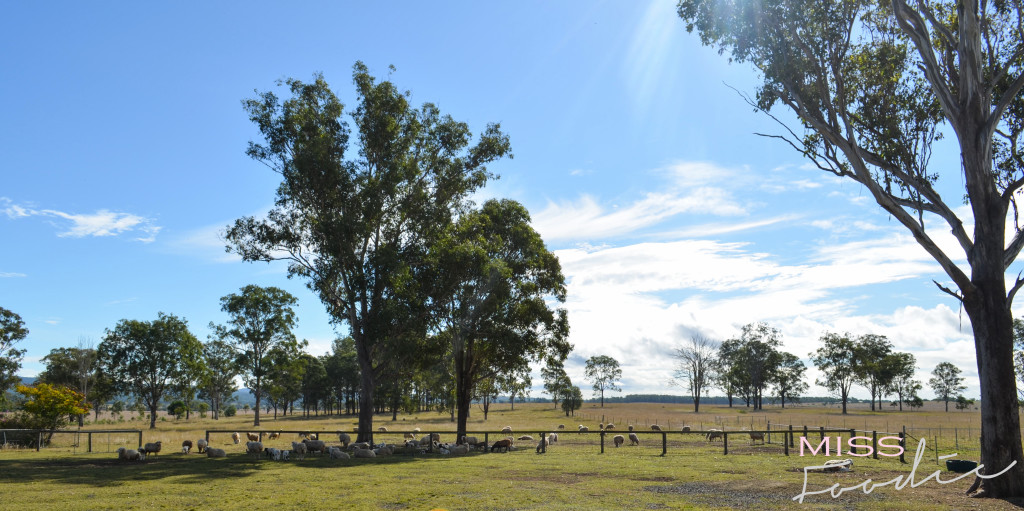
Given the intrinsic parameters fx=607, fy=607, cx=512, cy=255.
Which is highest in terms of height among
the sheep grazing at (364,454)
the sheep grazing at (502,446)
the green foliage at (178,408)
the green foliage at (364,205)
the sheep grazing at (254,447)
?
the green foliage at (364,205)

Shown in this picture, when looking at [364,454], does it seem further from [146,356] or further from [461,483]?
[146,356]

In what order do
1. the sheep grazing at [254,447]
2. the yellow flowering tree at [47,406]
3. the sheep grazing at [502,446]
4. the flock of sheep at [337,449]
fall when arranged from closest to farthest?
the flock of sheep at [337,449]
the sheep grazing at [254,447]
the sheep grazing at [502,446]
the yellow flowering tree at [47,406]

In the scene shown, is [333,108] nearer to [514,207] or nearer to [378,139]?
[378,139]

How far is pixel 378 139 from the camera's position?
3509 cm

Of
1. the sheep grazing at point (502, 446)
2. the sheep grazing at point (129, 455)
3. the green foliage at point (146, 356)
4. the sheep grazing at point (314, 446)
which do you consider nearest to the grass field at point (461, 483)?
the sheep grazing at point (129, 455)

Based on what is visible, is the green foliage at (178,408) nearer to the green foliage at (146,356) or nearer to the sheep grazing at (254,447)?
the green foliage at (146,356)

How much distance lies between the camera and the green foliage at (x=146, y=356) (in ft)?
219

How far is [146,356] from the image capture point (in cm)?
6725

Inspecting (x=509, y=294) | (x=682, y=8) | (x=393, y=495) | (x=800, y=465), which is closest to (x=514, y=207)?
(x=509, y=294)

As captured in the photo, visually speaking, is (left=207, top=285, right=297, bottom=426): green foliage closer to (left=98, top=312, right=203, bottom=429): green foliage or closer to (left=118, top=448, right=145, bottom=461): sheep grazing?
(left=98, top=312, right=203, bottom=429): green foliage

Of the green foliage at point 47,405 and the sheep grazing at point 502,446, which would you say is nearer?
the sheep grazing at point 502,446

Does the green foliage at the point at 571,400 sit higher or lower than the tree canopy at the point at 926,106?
lower

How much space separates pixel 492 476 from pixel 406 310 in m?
13.9

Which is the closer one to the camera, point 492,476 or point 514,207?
point 492,476
